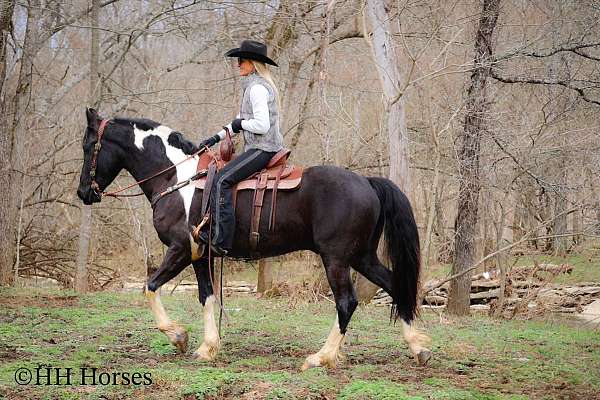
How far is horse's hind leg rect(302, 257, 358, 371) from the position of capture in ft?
20.0

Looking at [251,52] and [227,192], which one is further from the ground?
[251,52]

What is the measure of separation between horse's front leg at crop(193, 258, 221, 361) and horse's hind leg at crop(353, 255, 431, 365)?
4.85ft

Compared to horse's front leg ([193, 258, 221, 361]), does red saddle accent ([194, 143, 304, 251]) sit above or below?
above

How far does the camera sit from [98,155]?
23.2ft

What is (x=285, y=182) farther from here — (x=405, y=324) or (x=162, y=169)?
(x=405, y=324)

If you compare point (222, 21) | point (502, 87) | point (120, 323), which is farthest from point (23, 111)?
point (502, 87)

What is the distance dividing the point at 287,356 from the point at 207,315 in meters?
0.87

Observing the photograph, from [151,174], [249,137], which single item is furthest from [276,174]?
[151,174]

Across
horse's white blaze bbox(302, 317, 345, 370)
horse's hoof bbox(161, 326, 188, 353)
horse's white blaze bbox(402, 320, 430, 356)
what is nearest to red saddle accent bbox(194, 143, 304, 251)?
horse's hoof bbox(161, 326, 188, 353)

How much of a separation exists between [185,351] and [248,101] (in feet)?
8.14

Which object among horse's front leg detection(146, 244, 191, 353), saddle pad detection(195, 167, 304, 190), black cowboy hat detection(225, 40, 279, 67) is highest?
black cowboy hat detection(225, 40, 279, 67)

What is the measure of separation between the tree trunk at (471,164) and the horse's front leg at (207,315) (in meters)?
5.25

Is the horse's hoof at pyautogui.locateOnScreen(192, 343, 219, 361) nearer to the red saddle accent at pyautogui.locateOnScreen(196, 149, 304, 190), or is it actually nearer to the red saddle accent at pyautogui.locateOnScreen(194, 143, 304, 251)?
the red saddle accent at pyautogui.locateOnScreen(194, 143, 304, 251)

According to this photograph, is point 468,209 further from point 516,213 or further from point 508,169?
point 516,213
